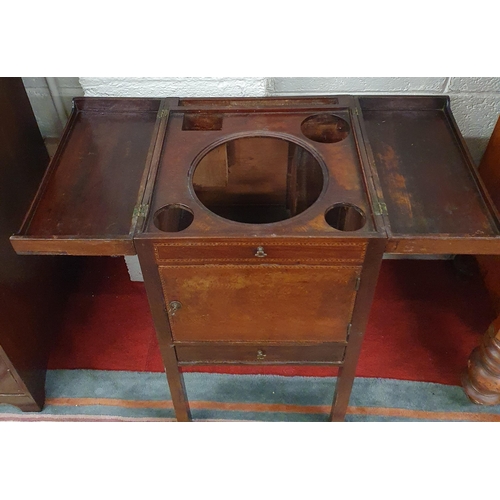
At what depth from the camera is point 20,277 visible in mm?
1399

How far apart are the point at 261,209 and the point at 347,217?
0.33 metres

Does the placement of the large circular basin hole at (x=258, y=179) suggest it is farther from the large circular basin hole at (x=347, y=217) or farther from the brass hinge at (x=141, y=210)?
the brass hinge at (x=141, y=210)

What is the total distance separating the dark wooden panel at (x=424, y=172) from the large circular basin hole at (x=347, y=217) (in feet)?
0.23

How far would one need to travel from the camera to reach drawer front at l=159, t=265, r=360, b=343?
1.06 m

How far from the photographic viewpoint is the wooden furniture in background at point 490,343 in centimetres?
140

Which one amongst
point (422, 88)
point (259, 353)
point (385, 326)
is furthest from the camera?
point (385, 326)

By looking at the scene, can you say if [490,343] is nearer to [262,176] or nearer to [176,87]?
[262,176]

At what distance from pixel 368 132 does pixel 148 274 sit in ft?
2.18

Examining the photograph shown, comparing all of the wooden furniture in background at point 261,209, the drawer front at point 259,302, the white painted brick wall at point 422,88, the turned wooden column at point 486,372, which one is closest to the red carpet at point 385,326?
the turned wooden column at point 486,372

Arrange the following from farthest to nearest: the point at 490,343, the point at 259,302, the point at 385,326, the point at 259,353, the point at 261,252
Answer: the point at 385,326 → the point at 490,343 → the point at 259,353 → the point at 259,302 → the point at 261,252

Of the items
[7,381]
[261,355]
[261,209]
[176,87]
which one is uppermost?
[176,87]

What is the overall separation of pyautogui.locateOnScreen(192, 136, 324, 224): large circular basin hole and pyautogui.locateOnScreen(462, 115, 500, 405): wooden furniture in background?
0.58m

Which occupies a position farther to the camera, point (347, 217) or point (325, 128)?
point (325, 128)

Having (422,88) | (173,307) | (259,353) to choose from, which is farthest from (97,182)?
(422,88)
